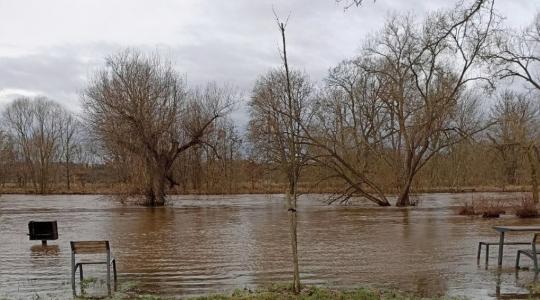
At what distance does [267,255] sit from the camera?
15.4 meters

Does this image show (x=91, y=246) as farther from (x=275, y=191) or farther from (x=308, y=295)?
(x=275, y=191)

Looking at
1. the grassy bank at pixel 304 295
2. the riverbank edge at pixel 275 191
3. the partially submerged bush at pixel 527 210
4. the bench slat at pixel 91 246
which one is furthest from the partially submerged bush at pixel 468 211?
the bench slat at pixel 91 246

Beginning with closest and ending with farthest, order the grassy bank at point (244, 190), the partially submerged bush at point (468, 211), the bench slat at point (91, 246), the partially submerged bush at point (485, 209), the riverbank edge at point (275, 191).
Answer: the bench slat at point (91, 246) → the partially submerged bush at point (485, 209) → the partially submerged bush at point (468, 211) → the grassy bank at point (244, 190) → the riverbank edge at point (275, 191)

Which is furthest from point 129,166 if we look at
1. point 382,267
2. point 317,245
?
point 382,267

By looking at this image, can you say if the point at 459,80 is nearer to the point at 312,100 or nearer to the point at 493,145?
the point at 493,145

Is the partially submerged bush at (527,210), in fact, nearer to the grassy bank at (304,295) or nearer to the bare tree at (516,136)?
the bare tree at (516,136)

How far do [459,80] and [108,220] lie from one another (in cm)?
2233

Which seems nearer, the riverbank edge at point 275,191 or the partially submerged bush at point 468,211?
the partially submerged bush at point 468,211

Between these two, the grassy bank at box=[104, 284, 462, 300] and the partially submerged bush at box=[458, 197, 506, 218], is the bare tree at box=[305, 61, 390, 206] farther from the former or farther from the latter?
the grassy bank at box=[104, 284, 462, 300]

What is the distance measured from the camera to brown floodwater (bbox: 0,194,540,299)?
10740mm

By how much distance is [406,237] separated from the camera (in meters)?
20.1

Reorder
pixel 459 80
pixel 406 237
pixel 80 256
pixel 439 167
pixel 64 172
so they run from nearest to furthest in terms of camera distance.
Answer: pixel 80 256 → pixel 406 237 → pixel 459 80 → pixel 439 167 → pixel 64 172

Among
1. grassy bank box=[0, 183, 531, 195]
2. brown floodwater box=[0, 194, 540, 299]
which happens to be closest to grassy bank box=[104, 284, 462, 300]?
brown floodwater box=[0, 194, 540, 299]

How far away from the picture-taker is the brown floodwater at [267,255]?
423 inches
